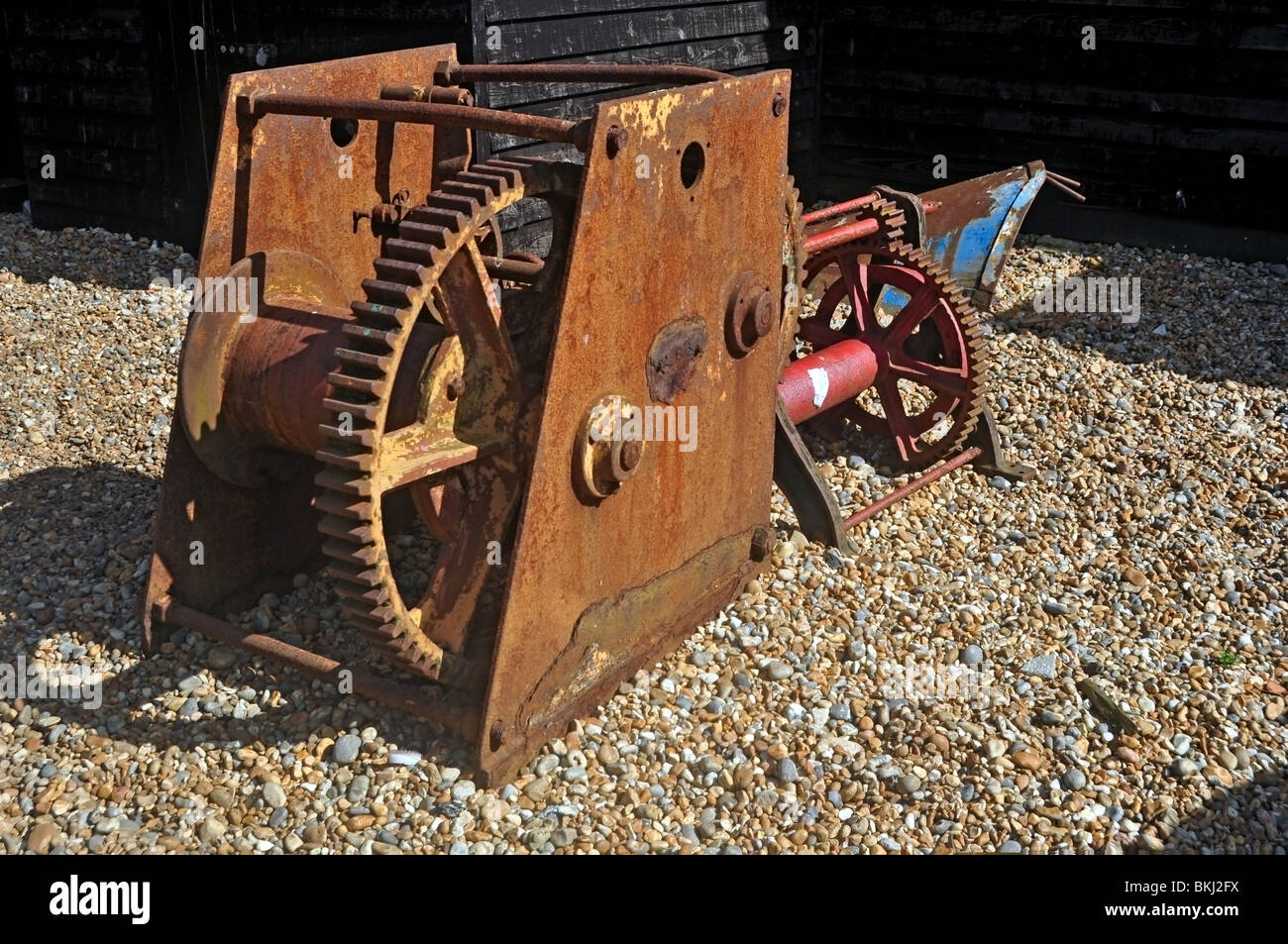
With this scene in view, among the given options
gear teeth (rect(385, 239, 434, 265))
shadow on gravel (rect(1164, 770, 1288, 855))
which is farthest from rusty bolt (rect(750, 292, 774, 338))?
shadow on gravel (rect(1164, 770, 1288, 855))

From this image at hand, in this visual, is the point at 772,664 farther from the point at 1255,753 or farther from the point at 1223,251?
the point at 1223,251

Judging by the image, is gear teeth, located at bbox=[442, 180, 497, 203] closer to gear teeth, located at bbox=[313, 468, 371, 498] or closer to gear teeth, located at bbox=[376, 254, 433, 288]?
gear teeth, located at bbox=[376, 254, 433, 288]

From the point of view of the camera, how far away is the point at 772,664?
406 centimetres

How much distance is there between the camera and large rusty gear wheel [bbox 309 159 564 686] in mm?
3105

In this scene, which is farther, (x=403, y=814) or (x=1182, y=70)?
(x=1182, y=70)

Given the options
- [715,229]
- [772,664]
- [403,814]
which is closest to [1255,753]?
[772,664]

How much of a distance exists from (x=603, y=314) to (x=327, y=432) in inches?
30.3

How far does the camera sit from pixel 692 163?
12.2ft

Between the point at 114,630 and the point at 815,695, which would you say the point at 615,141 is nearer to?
the point at 815,695
